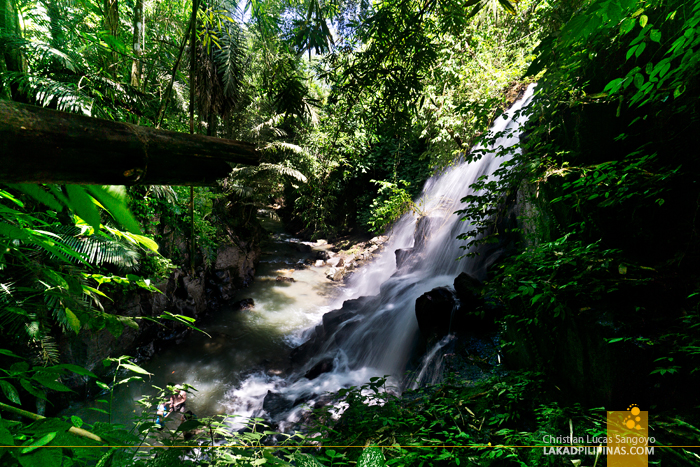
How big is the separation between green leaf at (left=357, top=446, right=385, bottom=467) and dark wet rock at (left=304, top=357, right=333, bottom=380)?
16.2 feet

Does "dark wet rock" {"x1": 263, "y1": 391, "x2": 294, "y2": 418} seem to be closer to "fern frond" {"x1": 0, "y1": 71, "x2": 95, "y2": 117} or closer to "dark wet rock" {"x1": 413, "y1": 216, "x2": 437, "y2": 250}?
→ "fern frond" {"x1": 0, "y1": 71, "x2": 95, "y2": 117}

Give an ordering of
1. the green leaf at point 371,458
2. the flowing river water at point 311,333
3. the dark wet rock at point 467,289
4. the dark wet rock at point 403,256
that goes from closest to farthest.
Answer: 1. the green leaf at point 371,458
2. the dark wet rock at point 467,289
3. the flowing river water at point 311,333
4. the dark wet rock at point 403,256

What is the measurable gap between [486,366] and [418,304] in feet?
5.52

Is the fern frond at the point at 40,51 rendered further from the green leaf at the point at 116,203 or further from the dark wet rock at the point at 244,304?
the dark wet rock at the point at 244,304

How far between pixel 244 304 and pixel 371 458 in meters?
8.06

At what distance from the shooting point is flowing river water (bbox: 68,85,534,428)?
4918 millimetres

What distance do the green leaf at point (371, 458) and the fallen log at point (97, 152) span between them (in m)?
1.01

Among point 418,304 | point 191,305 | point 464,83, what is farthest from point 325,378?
point 464,83

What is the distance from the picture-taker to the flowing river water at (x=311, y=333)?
4918 mm

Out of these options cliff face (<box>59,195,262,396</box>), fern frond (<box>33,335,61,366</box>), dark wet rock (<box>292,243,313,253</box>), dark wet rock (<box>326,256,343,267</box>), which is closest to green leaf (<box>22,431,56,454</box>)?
cliff face (<box>59,195,262,396</box>)

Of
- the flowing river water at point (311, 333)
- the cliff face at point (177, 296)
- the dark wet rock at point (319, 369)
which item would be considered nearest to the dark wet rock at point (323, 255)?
the flowing river water at point (311, 333)

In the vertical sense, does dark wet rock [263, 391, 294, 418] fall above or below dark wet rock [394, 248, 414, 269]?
below

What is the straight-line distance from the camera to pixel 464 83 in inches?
242

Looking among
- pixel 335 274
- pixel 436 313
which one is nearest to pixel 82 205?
pixel 436 313
